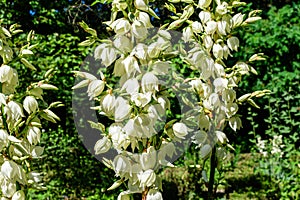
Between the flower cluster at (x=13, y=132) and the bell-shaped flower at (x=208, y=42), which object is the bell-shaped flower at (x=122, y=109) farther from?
the bell-shaped flower at (x=208, y=42)

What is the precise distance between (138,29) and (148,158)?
42 centimetres

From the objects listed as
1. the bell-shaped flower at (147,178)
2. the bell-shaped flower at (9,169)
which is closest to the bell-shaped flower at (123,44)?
the bell-shaped flower at (147,178)

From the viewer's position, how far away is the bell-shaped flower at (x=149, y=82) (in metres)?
1.48

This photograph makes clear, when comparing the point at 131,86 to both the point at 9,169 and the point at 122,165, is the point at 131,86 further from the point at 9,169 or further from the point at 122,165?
the point at 9,169

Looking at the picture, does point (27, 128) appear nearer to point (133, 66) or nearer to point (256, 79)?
point (133, 66)

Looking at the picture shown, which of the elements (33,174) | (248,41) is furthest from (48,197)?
(248,41)

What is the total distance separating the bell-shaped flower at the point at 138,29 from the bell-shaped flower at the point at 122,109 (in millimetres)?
209

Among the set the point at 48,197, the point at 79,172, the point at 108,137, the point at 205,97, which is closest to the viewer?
the point at 108,137

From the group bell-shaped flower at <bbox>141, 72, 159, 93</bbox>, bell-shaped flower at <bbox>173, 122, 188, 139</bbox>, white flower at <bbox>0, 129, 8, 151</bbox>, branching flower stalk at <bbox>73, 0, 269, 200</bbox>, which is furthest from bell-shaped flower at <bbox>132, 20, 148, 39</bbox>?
white flower at <bbox>0, 129, 8, 151</bbox>

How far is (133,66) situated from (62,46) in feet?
12.1

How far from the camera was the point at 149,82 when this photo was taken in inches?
58.4

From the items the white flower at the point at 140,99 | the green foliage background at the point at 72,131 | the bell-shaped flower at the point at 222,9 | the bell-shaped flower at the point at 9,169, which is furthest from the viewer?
the green foliage background at the point at 72,131

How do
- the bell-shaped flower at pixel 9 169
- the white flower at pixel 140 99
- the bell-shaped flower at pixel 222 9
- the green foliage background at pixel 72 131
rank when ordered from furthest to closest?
the green foliage background at pixel 72 131 < the bell-shaped flower at pixel 222 9 < the bell-shaped flower at pixel 9 169 < the white flower at pixel 140 99

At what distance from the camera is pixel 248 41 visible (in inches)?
260
